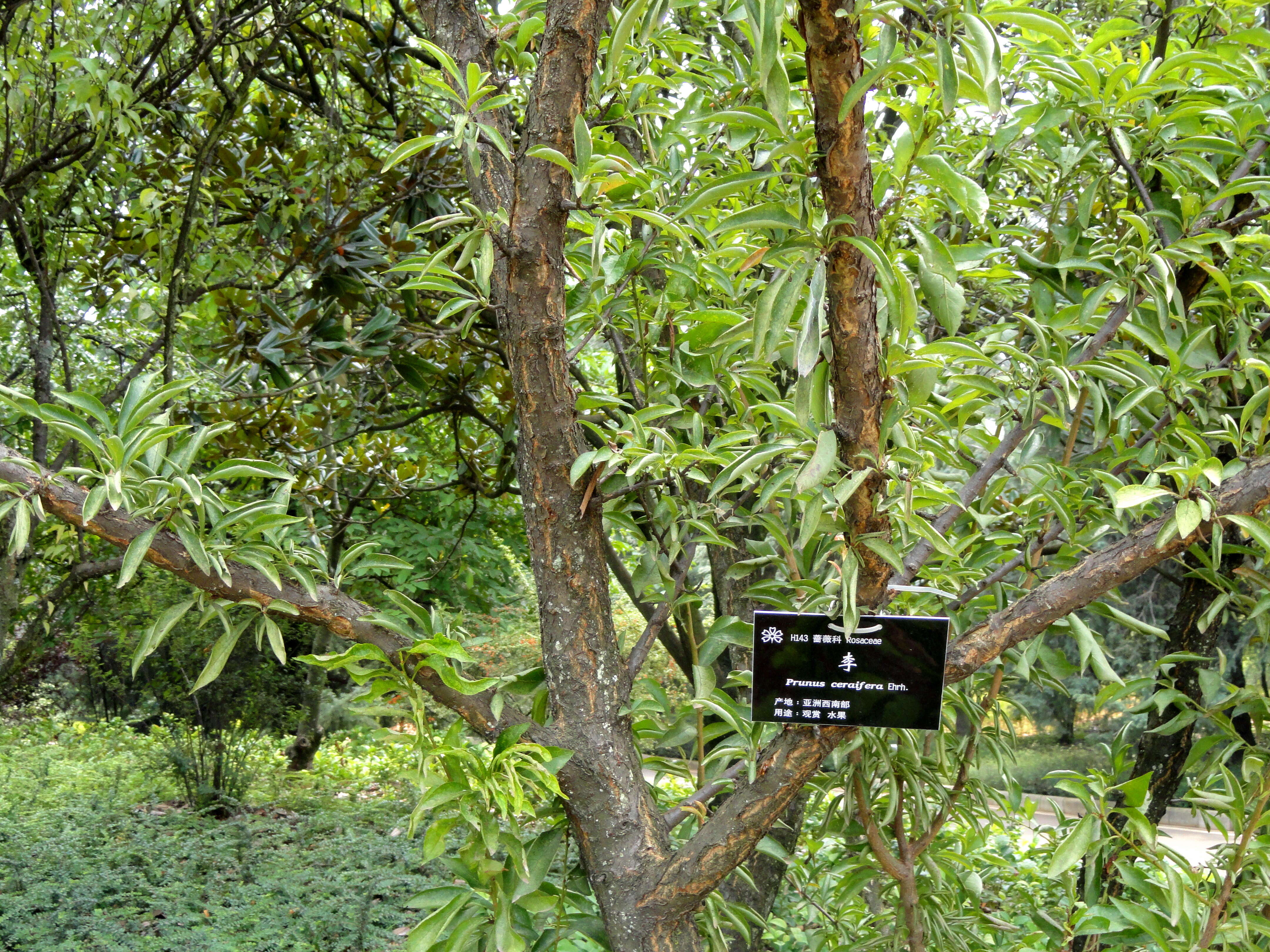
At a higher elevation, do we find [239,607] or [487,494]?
[487,494]

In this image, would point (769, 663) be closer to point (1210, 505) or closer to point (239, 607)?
point (1210, 505)

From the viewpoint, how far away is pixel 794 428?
1.17 m

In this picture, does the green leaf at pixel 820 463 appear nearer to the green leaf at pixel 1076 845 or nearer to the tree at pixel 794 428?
the tree at pixel 794 428

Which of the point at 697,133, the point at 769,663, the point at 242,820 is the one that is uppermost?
the point at 697,133

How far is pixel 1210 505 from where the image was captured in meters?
1.10

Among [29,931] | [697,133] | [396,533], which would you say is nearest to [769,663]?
[697,133]

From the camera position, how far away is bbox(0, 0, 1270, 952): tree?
101 centimetres

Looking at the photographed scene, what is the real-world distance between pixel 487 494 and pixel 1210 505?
196cm

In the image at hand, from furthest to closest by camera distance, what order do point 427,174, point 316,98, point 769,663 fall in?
point 316,98 < point 427,174 < point 769,663

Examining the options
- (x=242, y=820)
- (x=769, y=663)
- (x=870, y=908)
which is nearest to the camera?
(x=769, y=663)

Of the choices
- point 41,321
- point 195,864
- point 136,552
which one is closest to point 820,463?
point 136,552

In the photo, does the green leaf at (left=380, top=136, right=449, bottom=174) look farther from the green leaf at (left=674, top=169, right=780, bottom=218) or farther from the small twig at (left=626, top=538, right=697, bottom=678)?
the small twig at (left=626, top=538, right=697, bottom=678)

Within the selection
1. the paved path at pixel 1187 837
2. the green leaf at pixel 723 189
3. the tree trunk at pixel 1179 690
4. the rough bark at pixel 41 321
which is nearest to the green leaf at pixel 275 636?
the green leaf at pixel 723 189

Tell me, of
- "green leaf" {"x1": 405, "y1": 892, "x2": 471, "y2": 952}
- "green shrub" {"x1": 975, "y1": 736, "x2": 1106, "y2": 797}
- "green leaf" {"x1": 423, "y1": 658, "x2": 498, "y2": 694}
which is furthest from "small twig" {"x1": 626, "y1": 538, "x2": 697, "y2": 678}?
"green shrub" {"x1": 975, "y1": 736, "x2": 1106, "y2": 797}
